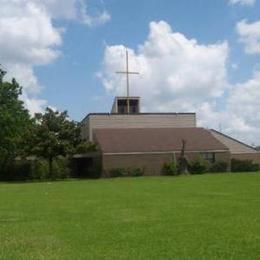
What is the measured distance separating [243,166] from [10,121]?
27.5 m

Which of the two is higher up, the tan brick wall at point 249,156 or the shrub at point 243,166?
the tan brick wall at point 249,156

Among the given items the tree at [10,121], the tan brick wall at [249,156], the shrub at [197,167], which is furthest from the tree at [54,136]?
the tan brick wall at [249,156]

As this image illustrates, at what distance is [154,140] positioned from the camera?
77750 mm

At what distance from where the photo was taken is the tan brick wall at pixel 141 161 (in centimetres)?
7350

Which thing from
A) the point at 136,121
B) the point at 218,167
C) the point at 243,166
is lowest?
the point at 218,167

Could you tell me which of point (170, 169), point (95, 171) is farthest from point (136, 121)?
point (170, 169)

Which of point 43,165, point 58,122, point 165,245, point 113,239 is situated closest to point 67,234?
point 113,239

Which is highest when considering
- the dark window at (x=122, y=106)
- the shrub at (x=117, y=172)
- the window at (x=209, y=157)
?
the dark window at (x=122, y=106)

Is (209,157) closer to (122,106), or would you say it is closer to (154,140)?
(154,140)

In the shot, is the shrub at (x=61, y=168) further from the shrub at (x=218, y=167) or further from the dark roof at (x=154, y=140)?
the shrub at (x=218, y=167)

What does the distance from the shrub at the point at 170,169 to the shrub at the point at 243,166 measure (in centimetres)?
867

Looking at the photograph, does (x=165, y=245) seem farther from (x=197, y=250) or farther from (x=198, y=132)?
(x=198, y=132)

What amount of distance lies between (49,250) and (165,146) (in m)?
62.1

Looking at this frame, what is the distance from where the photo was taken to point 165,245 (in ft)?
47.2
